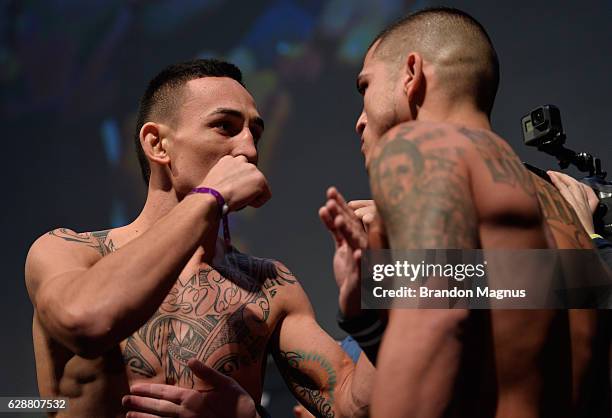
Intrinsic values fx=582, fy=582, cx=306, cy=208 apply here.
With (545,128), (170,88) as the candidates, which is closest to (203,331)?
(170,88)

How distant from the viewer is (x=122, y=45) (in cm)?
466

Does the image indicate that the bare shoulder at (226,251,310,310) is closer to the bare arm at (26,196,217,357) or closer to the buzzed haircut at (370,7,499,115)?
the bare arm at (26,196,217,357)

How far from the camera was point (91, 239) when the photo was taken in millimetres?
1796

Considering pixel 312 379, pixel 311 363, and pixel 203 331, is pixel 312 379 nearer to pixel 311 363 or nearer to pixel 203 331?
pixel 311 363

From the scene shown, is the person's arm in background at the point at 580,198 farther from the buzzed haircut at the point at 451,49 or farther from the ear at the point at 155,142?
the ear at the point at 155,142

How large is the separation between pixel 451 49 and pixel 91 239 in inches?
46.7

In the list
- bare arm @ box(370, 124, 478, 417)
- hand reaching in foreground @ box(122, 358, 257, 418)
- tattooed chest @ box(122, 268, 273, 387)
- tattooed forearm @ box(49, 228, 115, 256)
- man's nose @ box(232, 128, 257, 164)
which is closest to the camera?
bare arm @ box(370, 124, 478, 417)

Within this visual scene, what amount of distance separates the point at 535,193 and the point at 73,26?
4494 millimetres

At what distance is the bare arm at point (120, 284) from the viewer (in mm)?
1322

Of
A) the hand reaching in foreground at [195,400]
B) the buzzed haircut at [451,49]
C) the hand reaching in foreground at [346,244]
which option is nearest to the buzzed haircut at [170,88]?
the buzzed haircut at [451,49]

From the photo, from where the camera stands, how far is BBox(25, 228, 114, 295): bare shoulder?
5.10ft

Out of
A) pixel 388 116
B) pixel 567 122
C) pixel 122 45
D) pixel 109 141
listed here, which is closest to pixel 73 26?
pixel 122 45

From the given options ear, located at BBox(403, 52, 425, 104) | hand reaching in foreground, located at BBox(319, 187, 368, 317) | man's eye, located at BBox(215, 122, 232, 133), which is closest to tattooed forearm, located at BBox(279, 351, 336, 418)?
hand reaching in foreground, located at BBox(319, 187, 368, 317)

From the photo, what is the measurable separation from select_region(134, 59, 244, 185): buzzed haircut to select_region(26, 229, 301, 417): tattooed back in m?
0.44
